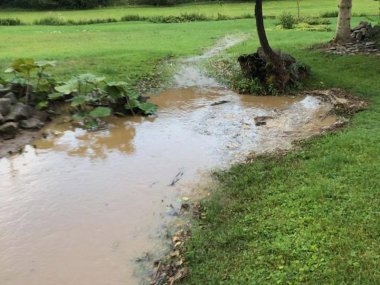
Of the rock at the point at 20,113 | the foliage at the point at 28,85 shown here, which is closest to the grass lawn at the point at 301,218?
the rock at the point at 20,113

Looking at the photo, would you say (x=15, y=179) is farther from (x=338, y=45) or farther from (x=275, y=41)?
(x=275, y=41)

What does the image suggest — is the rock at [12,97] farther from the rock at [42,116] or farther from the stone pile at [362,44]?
the stone pile at [362,44]

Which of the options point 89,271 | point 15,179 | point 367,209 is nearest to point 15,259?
point 89,271

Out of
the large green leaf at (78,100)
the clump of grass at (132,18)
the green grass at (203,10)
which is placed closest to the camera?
the large green leaf at (78,100)

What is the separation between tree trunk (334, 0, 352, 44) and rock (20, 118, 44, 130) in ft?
35.2

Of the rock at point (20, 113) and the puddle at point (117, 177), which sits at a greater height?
the rock at point (20, 113)

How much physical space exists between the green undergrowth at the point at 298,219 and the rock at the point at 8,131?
14.1ft

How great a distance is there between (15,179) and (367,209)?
201 inches

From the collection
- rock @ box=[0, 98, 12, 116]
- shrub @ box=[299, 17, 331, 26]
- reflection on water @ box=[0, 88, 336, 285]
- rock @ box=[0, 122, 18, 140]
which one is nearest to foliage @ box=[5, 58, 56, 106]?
rock @ box=[0, 98, 12, 116]

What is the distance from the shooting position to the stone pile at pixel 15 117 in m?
9.02

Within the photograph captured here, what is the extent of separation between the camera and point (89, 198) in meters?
6.62

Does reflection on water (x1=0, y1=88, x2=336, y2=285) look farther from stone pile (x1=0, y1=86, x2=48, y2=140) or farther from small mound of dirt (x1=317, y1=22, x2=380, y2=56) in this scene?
small mound of dirt (x1=317, y1=22, x2=380, y2=56)

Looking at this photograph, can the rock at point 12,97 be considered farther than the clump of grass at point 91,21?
No

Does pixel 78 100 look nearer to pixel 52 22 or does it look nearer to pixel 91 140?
pixel 91 140
